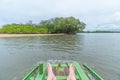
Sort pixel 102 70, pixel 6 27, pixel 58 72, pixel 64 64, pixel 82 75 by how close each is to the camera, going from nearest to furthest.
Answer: pixel 82 75 < pixel 58 72 < pixel 64 64 < pixel 102 70 < pixel 6 27

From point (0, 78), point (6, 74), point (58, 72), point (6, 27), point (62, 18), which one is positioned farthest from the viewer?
point (62, 18)

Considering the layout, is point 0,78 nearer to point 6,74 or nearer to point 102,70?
point 6,74

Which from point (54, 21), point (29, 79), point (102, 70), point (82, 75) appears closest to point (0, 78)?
point (29, 79)

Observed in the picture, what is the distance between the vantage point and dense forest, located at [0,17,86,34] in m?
84.7

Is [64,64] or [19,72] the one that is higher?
[64,64]

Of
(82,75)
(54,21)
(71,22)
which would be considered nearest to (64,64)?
(82,75)

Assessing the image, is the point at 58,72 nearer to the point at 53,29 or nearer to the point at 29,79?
the point at 29,79

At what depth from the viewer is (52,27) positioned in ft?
309

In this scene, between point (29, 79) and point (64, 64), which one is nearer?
point (29, 79)

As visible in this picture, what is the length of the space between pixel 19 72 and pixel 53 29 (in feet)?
271

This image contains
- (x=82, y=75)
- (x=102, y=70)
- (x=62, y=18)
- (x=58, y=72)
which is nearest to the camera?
(x=82, y=75)

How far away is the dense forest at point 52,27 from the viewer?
84662mm

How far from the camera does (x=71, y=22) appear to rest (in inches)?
3487

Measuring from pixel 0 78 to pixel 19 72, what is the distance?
1569 millimetres
